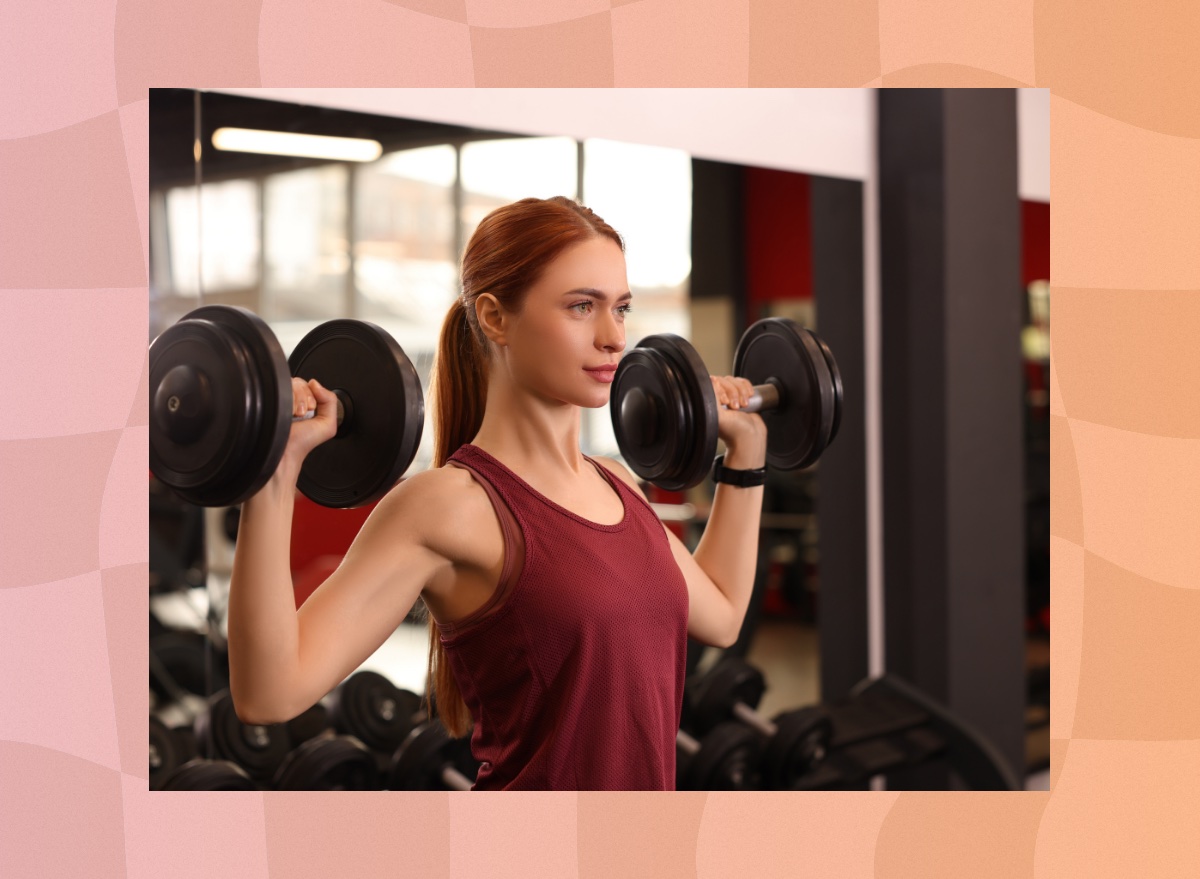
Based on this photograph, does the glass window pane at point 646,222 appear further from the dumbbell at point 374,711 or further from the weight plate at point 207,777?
the weight plate at point 207,777

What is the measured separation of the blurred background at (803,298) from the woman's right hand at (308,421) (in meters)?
1.18

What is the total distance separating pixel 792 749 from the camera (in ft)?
8.20

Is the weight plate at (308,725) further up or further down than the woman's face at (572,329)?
further down

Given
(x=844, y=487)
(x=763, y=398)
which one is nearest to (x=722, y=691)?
(x=844, y=487)

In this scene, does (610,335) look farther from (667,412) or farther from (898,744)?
(898,744)

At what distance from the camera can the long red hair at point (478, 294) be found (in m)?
1.25

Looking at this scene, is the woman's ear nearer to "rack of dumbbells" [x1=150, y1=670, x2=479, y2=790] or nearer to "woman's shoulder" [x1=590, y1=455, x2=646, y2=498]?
"woman's shoulder" [x1=590, y1=455, x2=646, y2=498]

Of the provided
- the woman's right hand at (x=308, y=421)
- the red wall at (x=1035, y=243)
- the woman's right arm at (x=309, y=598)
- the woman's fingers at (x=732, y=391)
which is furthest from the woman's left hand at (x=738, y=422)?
the red wall at (x=1035, y=243)

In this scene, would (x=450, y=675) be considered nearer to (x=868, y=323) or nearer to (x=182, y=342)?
(x=182, y=342)

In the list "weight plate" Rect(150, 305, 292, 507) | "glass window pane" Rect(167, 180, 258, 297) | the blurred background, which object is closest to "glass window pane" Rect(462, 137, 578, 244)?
the blurred background

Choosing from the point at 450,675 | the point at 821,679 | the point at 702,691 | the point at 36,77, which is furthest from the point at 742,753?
the point at 36,77

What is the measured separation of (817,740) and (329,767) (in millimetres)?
1136

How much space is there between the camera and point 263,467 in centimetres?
100

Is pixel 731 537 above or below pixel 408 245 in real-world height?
below
